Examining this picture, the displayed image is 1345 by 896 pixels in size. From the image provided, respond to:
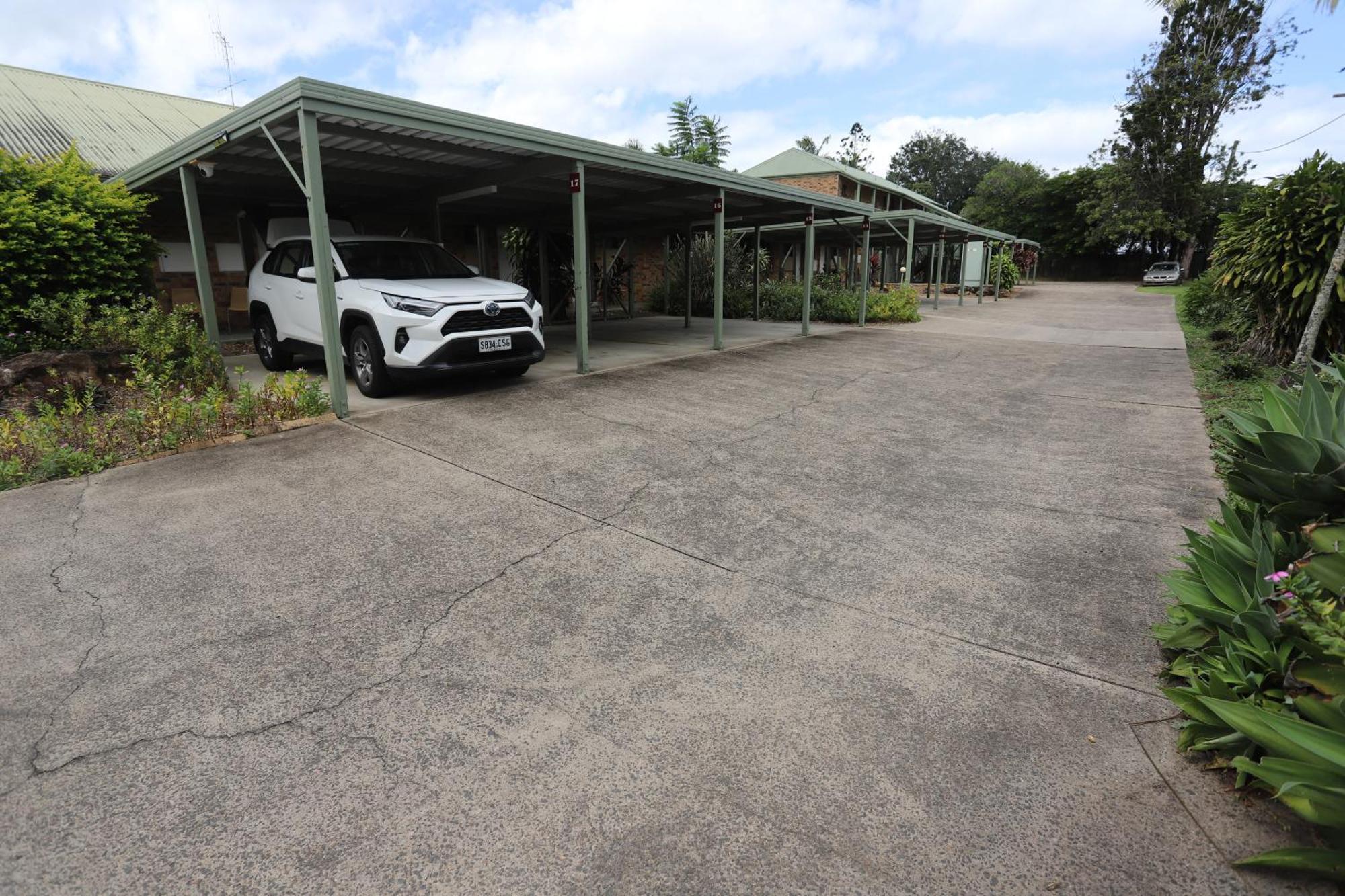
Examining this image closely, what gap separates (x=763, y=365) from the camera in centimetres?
1062

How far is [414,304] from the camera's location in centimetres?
709

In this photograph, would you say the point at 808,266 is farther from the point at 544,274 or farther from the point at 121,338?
the point at 121,338

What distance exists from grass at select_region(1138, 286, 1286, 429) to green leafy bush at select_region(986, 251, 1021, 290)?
19144 mm

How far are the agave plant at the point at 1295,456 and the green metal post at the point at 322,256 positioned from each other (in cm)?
699

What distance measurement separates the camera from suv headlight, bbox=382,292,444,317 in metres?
7.07

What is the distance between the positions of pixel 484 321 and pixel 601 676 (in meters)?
5.45

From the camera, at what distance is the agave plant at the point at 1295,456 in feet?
8.62

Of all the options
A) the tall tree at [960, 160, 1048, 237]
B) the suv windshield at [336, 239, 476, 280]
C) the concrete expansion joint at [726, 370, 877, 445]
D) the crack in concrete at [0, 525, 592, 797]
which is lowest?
the crack in concrete at [0, 525, 592, 797]

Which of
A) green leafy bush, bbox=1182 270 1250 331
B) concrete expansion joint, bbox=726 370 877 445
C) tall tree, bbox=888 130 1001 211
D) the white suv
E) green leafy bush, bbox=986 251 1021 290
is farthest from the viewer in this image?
tall tree, bbox=888 130 1001 211

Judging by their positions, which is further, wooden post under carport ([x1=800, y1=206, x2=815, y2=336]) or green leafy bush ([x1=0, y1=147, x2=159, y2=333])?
wooden post under carport ([x1=800, y1=206, x2=815, y2=336])

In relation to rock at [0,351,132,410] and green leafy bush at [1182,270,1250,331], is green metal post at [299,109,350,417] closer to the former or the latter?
rock at [0,351,132,410]

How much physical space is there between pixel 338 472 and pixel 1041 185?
58.8 metres

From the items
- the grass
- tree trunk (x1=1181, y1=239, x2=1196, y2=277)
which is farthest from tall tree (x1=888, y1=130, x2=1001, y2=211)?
the grass

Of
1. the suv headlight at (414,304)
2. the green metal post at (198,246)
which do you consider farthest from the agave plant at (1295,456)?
the green metal post at (198,246)
